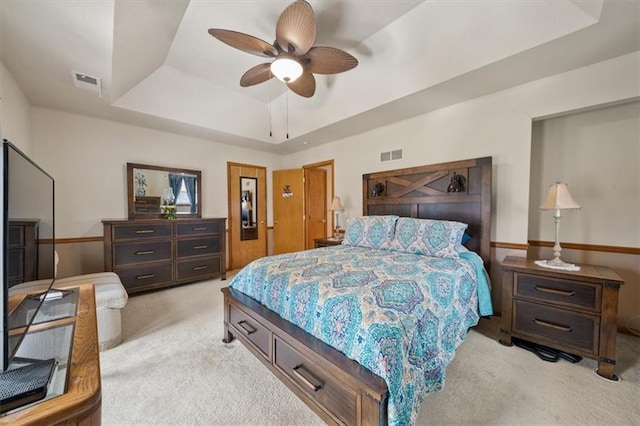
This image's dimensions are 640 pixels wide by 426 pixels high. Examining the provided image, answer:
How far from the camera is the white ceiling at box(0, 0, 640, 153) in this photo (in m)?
1.91

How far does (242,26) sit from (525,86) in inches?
119

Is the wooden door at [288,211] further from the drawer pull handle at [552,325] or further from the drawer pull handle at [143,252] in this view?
the drawer pull handle at [552,325]

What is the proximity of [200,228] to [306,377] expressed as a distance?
10.8 ft

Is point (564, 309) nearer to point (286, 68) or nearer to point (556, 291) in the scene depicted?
point (556, 291)

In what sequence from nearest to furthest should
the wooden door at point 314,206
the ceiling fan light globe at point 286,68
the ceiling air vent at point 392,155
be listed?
the ceiling fan light globe at point 286,68, the ceiling air vent at point 392,155, the wooden door at point 314,206

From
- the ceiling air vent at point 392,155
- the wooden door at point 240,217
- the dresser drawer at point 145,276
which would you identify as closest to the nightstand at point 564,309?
the ceiling air vent at point 392,155

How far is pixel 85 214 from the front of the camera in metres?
3.58

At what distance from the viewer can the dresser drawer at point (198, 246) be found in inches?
155

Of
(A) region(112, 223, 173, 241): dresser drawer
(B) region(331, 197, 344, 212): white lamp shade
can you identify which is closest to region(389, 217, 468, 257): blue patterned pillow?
(B) region(331, 197, 344, 212): white lamp shade

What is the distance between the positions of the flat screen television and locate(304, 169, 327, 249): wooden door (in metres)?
4.00

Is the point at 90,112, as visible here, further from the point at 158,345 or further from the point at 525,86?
the point at 525,86

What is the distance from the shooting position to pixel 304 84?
278cm

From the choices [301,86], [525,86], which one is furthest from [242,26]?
[525,86]

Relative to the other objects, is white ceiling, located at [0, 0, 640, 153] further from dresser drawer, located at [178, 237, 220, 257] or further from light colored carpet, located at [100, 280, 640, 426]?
light colored carpet, located at [100, 280, 640, 426]
